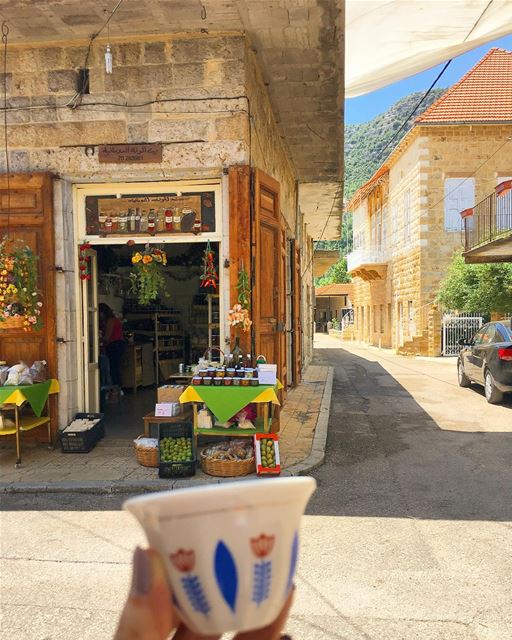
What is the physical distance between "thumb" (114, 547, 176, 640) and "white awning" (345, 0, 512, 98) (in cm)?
614

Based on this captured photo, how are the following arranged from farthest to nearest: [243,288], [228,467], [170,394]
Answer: [170,394], [243,288], [228,467]

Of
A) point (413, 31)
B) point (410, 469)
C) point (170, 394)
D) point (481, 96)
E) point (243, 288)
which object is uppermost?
point (481, 96)

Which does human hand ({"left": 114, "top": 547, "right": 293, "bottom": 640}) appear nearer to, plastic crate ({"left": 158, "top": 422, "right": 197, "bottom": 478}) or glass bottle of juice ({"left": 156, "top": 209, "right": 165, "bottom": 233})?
plastic crate ({"left": 158, "top": 422, "right": 197, "bottom": 478})

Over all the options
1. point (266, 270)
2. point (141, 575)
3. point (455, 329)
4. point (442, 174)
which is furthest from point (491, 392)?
point (442, 174)

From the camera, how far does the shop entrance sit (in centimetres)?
945

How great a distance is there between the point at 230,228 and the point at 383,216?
75.0 ft

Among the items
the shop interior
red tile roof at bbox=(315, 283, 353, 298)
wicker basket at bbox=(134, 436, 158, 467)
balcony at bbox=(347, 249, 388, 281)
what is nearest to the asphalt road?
wicker basket at bbox=(134, 436, 158, 467)

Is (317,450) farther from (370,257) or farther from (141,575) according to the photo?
(370,257)

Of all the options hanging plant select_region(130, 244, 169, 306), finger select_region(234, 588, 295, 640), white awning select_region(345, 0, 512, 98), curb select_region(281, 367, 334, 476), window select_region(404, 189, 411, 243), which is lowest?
curb select_region(281, 367, 334, 476)

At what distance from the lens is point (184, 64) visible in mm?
6145

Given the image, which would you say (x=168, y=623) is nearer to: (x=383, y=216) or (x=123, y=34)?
(x=123, y=34)

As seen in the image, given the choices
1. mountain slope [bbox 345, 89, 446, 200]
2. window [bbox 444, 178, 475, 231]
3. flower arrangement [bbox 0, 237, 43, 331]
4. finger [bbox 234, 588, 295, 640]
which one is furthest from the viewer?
mountain slope [bbox 345, 89, 446, 200]

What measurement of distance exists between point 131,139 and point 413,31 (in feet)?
11.7

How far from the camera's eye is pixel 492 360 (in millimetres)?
9664
